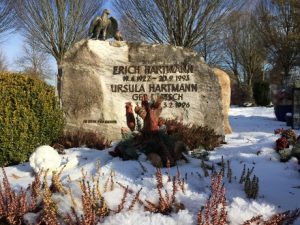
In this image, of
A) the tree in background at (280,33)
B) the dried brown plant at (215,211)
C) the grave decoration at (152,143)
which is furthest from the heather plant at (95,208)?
the tree in background at (280,33)

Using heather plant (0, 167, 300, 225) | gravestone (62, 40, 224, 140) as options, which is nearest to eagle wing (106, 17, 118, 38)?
gravestone (62, 40, 224, 140)

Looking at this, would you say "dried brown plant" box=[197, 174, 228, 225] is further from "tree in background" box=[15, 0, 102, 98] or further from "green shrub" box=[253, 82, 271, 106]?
"green shrub" box=[253, 82, 271, 106]

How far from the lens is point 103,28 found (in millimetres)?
9422

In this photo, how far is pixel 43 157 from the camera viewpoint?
15.8 ft

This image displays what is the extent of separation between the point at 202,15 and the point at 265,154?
1087 cm

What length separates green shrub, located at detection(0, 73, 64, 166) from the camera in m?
5.62

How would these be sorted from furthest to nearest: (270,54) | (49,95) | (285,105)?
(270,54), (285,105), (49,95)

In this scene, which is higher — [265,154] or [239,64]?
[239,64]

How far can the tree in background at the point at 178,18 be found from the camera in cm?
1530

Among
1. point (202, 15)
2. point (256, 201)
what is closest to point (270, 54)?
point (202, 15)

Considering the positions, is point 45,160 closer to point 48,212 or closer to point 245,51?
point 48,212

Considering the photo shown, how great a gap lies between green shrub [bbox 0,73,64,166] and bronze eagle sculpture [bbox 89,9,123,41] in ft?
10.8

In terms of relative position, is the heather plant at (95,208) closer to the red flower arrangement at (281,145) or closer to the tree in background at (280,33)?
the red flower arrangement at (281,145)

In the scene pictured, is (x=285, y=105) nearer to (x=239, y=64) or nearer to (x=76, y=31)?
(x=76, y=31)
